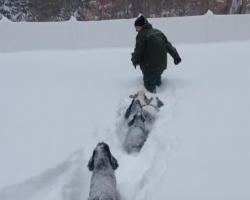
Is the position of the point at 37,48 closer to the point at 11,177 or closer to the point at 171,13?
the point at 11,177

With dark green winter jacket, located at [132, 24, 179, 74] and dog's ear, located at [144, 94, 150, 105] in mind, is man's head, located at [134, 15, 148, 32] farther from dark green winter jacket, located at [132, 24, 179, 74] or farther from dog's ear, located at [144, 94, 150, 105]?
dog's ear, located at [144, 94, 150, 105]

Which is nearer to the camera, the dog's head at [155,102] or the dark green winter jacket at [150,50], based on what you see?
the dog's head at [155,102]

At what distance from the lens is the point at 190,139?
3992mm

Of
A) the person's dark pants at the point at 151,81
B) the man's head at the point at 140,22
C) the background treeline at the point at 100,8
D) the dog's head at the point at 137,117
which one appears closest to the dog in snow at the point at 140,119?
the dog's head at the point at 137,117

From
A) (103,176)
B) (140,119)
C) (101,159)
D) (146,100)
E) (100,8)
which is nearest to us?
(103,176)

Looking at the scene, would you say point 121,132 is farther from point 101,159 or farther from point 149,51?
point 149,51

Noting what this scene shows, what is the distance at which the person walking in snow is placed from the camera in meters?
5.64

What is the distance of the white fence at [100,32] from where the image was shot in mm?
10562

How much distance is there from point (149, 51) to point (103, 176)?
3.12 metres

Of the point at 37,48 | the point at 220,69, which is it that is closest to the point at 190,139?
the point at 220,69

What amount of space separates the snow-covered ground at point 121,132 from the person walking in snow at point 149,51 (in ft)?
1.08

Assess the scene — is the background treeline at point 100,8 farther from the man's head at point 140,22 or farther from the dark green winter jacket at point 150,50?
the dark green winter jacket at point 150,50

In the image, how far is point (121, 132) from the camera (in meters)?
4.41

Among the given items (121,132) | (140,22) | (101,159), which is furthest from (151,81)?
(101,159)
